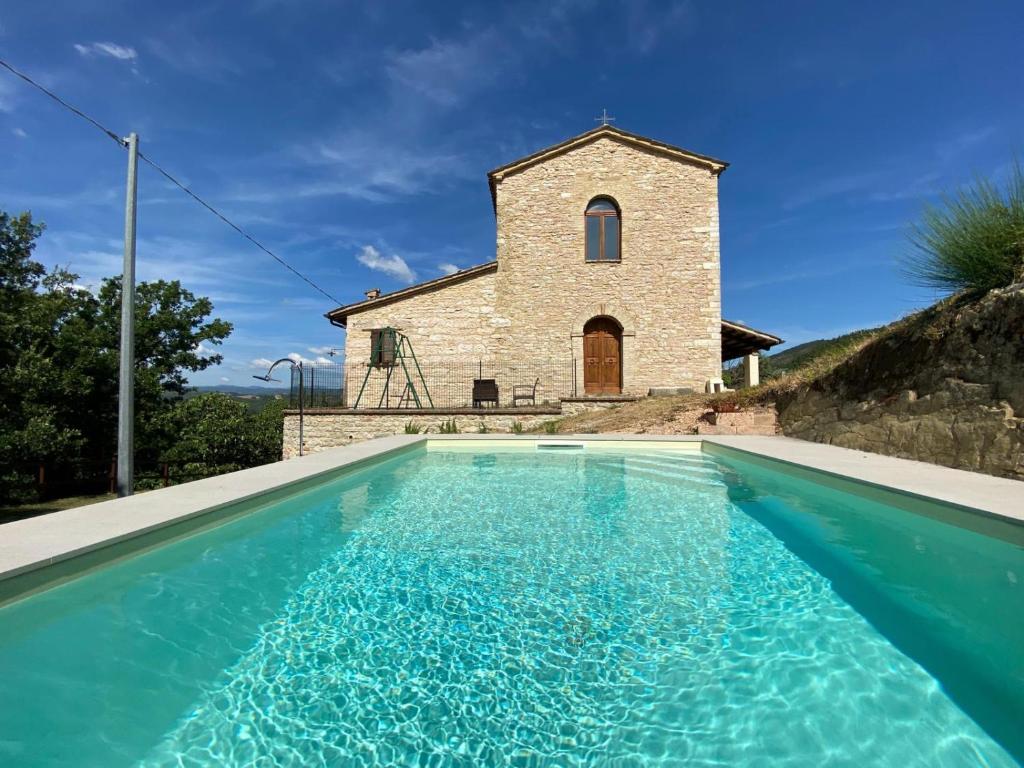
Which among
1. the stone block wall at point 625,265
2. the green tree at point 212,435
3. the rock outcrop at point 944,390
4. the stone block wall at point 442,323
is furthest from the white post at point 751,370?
the green tree at point 212,435

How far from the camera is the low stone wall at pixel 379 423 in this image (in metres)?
13.1

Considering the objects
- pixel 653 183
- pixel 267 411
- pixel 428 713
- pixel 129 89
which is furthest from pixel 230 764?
pixel 267 411

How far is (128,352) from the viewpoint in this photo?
5.28m

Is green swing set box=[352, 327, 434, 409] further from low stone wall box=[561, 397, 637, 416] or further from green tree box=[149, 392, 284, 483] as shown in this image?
green tree box=[149, 392, 284, 483]

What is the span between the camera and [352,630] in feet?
8.01

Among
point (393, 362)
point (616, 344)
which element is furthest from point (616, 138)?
point (393, 362)

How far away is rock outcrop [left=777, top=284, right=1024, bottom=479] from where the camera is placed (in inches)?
201

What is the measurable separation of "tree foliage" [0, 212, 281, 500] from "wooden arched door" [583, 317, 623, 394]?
471 inches

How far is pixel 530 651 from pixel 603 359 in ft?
44.1

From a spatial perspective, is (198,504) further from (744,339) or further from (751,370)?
(744,339)

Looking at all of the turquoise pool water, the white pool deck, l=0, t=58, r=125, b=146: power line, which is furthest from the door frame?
l=0, t=58, r=125, b=146: power line

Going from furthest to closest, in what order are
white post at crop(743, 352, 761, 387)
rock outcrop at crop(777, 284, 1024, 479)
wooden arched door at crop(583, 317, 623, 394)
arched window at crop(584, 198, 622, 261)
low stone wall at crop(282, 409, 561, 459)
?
arched window at crop(584, 198, 622, 261) → wooden arched door at crop(583, 317, 623, 394) → low stone wall at crop(282, 409, 561, 459) → white post at crop(743, 352, 761, 387) → rock outcrop at crop(777, 284, 1024, 479)

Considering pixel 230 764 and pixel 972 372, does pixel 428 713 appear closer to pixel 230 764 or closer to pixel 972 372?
pixel 230 764

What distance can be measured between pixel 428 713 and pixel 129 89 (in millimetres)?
9113
